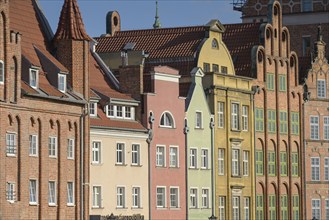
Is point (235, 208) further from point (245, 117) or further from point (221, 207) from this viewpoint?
point (245, 117)

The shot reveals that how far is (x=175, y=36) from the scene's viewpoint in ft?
312

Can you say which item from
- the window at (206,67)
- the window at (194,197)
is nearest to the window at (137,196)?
the window at (194,197)

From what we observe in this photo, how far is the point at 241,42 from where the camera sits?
3888 inches

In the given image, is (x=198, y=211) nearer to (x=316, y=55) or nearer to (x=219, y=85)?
(x=219, y=85)

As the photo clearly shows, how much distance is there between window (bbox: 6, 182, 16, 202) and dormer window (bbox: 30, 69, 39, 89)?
5549 millimetres

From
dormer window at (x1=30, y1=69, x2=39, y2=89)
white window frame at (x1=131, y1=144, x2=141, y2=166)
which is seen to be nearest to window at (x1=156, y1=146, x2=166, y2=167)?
white window frame at (x1=131, y1=144, x2=141, y2=166)

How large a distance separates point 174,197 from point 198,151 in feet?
13.0

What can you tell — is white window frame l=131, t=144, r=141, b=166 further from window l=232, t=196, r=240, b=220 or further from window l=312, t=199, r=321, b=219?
window l=312, t=199, r=321, b=219

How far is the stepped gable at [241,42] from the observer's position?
98.1m

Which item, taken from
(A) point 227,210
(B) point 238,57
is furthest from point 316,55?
(A) point 227,210

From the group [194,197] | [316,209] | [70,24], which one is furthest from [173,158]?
[316,209]

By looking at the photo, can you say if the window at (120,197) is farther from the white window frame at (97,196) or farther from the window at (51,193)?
the window at (51,193)

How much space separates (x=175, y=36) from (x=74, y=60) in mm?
17963

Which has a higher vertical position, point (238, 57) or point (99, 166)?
point (238, 57)
